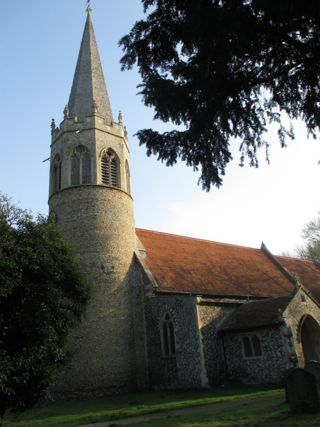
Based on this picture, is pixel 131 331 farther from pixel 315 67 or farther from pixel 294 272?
pixel 315 67

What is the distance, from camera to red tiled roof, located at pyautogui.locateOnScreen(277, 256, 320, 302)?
2684 cm

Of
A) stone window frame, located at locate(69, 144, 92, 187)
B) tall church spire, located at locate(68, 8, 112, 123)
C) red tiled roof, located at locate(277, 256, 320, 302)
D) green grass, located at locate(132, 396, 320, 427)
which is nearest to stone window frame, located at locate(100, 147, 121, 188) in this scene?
stone window frame, located at locate(69, 144, 92, 187)

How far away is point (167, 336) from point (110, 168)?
366 inches

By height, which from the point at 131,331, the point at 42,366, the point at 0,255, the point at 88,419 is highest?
the point at 0,255

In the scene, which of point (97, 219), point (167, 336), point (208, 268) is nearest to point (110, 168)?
point (97, 219)

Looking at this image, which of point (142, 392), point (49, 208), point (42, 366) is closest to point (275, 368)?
point (142, 392)

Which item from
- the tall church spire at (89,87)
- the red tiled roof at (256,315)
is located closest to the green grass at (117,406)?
the red tiled roof at (256,315)

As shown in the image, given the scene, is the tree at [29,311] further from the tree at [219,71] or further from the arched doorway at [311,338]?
the arched doorway at [311,338]

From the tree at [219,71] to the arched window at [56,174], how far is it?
1598 cm

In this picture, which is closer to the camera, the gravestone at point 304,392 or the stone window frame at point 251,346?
the gravestone at point 304,392

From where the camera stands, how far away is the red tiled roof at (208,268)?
21.8m

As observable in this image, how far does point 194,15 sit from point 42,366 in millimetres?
9844

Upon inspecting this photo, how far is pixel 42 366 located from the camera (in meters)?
11.7

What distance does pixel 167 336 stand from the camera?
1991 centimetres
